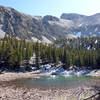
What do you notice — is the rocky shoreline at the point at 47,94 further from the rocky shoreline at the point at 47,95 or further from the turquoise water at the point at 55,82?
the turquoise water at the point at 55,82

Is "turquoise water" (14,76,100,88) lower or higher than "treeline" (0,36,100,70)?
lower

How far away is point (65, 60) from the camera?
102000mm

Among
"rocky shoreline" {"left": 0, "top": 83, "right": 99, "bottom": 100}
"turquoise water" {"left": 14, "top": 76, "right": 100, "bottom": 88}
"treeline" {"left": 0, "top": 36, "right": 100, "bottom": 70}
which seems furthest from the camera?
"treeline" {"left": 0, "top": 36, "right": 100, "bottom": 70}

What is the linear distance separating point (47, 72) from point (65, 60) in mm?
17697

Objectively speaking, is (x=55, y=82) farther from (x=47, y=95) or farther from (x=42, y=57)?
(x=42, y=57)

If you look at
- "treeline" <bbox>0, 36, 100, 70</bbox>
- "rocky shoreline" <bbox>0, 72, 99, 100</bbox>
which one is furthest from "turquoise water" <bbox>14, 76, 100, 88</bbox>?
"treeline" <bbox>0, 36, 100, 70</bbox>

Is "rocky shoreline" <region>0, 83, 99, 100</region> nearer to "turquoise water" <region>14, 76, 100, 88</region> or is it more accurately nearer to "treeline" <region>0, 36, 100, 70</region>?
"turquoise water" <region>14, 76, 100, 88</region>

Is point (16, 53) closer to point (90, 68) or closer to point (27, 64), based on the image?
point (27, 64)

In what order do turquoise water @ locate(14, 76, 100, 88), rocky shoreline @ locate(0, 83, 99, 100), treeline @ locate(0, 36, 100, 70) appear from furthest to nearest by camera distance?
treeline @ locate(0, 36, 100, 70) → turquoise water @ locate(14, 76, 100, 88) → rocky shoreline @ locate(0, 83, 99, 100)

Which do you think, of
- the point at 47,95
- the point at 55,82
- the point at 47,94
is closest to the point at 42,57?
the point at 55,82

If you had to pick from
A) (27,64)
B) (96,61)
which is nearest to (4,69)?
(27,64)

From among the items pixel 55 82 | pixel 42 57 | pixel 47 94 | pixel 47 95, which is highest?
pixel 42 57

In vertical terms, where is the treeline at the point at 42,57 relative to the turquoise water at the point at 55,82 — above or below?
above

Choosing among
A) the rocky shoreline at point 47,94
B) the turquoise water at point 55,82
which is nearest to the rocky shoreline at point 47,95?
the rocky shoreline at point 47,94
